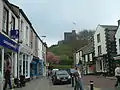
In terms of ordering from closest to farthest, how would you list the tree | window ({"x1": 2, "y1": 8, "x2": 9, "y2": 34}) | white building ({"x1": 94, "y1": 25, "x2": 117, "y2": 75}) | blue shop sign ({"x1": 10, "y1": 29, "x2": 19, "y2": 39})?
1. window ({"x1": 2, "y1": 8, "x2": 9, "y2": 34})
2. blue shop sign ({"x1": 10, "y1": 29, "x2": 19, "y2": 39})
3. white building ({"x1": 94, "y1": 25, "x2": 117, "y2": 75})
4. the tree

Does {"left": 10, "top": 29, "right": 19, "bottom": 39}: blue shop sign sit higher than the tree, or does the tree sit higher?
the tree

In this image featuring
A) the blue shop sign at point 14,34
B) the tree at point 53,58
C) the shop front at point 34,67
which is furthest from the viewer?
the tree at point 53,58

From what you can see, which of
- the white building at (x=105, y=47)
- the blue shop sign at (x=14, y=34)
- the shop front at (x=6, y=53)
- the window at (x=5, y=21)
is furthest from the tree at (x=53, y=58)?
the window at (x=5, y=21)

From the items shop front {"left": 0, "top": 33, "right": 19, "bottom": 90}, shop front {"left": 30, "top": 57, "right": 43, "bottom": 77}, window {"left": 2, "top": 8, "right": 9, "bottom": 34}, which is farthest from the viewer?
shop front {"left": 30, "top": 57, "right": 43, "bottom": 77}

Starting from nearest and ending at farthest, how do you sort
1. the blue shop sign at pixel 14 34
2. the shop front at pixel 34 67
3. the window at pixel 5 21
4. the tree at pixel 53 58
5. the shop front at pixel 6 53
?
the shop front at pixel 6 53 → the window at pixel 5 21 → the blue shop sign at pixel 14 34 → the shop front at pixel 34 67 → the tree at pixel 53 58

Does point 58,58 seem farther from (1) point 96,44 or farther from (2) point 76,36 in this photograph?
(1) point 96,44

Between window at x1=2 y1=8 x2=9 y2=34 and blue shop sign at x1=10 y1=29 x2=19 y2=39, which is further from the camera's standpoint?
blue shop sign at x1=10 y1=29 x2=19 y2=39

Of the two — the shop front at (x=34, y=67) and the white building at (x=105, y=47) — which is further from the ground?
the white building at (x=105, y=47)

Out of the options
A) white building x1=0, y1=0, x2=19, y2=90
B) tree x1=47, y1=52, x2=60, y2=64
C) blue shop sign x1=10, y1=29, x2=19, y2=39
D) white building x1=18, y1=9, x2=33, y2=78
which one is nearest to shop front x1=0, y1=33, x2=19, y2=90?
white building x1=0, y1=0, x2=19, y2=90

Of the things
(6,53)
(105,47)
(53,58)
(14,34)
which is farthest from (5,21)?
(53,58)

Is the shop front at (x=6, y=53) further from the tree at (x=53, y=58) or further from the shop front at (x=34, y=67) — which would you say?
the tree at (x=53, y=58)

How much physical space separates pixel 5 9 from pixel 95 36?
37.5 m

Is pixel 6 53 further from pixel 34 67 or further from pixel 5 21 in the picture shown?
pixel 34 67

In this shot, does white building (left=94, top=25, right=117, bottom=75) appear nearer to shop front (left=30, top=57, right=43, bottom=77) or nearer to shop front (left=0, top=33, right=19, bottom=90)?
shop front (left=30, top=57, right=43, bottom=77)
